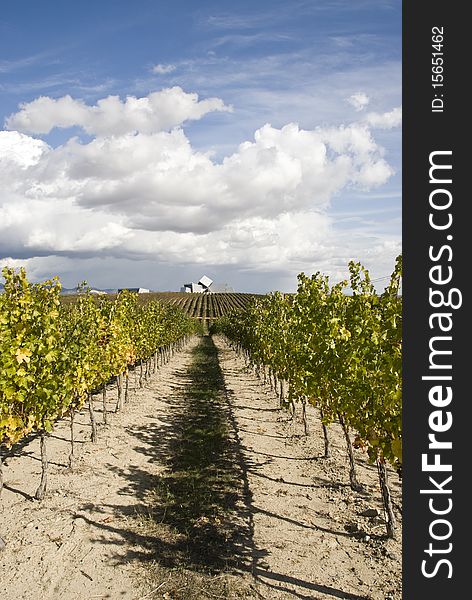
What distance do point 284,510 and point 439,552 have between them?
20.5 feet

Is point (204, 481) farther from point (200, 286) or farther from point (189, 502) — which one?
point (200, 286)

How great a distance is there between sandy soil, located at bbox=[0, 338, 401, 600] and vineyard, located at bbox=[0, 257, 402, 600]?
31mm

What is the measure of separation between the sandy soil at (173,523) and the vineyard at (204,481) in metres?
0.03

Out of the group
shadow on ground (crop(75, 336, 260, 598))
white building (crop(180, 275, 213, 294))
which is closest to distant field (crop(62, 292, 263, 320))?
white building (crop(180, 275, 213, 294))

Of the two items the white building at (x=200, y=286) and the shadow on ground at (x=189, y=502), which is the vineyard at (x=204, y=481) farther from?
the white building at (x=200, y=286)

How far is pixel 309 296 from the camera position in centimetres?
1228

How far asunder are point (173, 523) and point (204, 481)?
224cm

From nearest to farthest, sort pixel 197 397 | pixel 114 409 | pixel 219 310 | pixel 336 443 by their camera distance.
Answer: pixel 336 443 < pixel 114 409 < pixel 197 397 < pixel 219 310

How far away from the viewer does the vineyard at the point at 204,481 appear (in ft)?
23.5

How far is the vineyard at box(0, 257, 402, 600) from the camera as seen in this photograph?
7152 mm

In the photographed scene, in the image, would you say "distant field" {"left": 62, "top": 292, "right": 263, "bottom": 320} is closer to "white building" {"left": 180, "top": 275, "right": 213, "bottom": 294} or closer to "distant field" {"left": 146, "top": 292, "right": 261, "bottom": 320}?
"distant field" {"left": 146, "top": 292, "right": 261, "bottom": 320}

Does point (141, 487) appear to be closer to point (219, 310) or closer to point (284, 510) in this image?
point (284, 510)

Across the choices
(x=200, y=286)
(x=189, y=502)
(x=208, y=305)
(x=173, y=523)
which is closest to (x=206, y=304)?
(x=208, y=305)

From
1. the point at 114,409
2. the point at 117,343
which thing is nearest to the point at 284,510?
the point at 117,343
